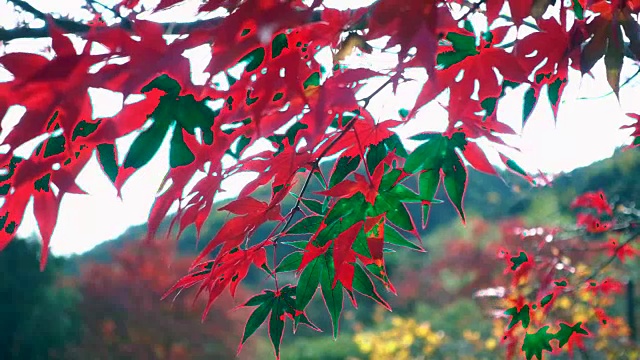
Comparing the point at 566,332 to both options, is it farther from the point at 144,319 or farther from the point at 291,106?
the point at 144,319

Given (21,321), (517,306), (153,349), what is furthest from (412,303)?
(517,306)

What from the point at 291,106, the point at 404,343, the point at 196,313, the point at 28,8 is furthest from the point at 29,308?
the point at 291,106

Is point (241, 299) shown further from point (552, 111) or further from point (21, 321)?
point (552, 111)

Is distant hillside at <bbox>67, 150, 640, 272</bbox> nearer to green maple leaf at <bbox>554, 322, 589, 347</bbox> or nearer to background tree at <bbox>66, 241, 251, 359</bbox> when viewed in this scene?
background tree at <bbox>66, 241, 251, 359</bbox>

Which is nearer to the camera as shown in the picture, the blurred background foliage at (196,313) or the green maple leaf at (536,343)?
the green maple leaf at (536,343)

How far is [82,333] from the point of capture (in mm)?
6598

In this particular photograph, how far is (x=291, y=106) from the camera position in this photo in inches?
24.0

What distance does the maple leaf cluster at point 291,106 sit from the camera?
21.2 inches

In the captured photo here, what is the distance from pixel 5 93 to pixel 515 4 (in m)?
0.50

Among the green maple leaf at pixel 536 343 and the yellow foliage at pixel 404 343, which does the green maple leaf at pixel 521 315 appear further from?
the yellow foliage at pixel 404 343

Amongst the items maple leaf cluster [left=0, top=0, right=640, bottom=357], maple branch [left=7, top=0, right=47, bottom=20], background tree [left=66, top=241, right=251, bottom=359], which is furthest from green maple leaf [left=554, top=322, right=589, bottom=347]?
background tree [left=66, top=241, right=251, bottom=359]

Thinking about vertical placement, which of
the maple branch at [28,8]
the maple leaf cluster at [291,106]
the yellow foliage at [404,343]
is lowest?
the yellow foliage at [404,343]

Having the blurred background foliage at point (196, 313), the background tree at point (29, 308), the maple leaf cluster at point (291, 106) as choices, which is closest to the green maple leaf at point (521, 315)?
the maple leaf cluster at point (291, 106)

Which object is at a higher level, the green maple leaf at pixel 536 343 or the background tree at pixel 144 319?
the green maple leaf at pixel 536 343
